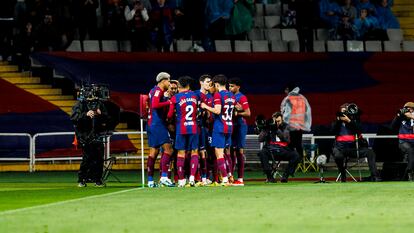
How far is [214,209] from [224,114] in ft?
23.1

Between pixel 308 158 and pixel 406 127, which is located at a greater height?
pixel 406 127

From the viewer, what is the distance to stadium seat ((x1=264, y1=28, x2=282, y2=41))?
118 feet

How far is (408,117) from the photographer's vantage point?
25.5 m

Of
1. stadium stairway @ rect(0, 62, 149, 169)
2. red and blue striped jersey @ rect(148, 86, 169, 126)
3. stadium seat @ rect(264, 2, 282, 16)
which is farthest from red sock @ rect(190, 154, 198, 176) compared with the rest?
stadium seat @ rect(264, 2, 282, 16)

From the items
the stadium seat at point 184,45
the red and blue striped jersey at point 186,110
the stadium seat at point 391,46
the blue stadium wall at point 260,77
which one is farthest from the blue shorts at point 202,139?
the stadium seat at point 391,46

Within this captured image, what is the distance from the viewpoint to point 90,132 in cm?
2398

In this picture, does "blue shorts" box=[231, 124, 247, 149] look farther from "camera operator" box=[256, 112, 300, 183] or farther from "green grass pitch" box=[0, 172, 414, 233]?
"green grass pitch" box=[0, 172, 414, 233]

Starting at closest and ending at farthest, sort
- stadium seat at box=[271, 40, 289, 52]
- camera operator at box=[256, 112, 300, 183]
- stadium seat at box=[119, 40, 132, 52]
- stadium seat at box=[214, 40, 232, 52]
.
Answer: camera operator at box=[256, 112, 300, 183], stadium seat at box=[119, 40, 132, 52], stadium seat at box=[214, 40, 232, 52], stadium seat at box=[271, 40, 289, 52]

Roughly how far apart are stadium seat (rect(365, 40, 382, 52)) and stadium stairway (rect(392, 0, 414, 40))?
1.70 meters

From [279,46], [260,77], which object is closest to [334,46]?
[279,46]

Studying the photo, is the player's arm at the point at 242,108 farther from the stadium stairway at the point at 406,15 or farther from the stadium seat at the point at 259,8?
the stadium stairway at the point at 406,15

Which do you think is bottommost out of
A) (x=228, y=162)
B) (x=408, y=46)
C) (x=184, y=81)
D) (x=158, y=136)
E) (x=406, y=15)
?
(x=228, y=162)

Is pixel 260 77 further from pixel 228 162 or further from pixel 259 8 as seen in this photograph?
pixel 228 162

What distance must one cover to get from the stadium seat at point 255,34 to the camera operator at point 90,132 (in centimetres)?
1238
